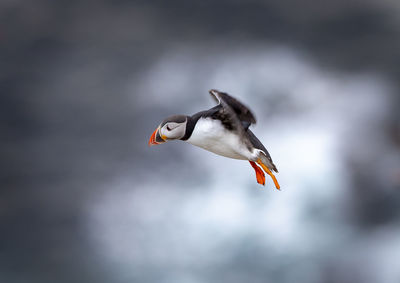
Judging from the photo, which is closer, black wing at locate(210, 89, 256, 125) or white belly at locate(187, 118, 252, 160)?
black wing at locate(210, 89, 256, 125)

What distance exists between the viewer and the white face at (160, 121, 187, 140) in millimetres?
4438

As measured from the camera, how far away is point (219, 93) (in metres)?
4.52

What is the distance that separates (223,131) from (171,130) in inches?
23.0

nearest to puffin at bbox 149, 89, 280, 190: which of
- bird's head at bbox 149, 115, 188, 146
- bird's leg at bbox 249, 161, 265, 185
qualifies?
bird's head at bbox 149, 115, 188, 146

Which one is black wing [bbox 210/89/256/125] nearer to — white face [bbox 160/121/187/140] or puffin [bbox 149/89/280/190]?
puffin [bbox 149/89/280/190]

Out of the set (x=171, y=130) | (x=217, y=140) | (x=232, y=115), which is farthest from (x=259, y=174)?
(x=171, y=130)

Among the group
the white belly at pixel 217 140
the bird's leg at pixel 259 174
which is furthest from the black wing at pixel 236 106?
the bird's leg at pixel 259 174

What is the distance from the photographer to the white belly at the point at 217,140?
4.75 metres

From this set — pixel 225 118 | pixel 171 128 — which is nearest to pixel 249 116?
pixel 225 118

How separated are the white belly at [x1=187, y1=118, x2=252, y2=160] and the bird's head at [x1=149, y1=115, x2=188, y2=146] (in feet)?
0.66

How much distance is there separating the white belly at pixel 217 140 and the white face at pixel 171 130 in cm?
19

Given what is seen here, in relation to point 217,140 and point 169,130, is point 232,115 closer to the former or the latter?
point 217,140

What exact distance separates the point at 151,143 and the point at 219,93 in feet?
2.27

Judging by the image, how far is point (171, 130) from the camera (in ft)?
14.6
